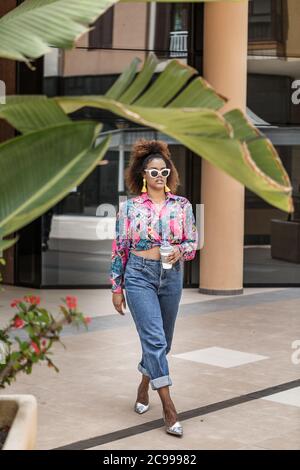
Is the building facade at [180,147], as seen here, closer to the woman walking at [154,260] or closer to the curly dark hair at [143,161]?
the curly dark hair at [143,161]

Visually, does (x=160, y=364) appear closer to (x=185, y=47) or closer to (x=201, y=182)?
(x=201, y=182)

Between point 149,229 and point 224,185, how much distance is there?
677cm

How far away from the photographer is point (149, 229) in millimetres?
6020

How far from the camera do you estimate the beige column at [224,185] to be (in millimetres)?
12555

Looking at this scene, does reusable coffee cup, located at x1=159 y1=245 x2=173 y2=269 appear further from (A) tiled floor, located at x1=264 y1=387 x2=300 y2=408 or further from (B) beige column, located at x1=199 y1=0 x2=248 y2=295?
(B) beige column, located at x1=199 y1=0 x2=248 y2=295

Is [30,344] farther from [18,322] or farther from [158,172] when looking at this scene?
[158,172]

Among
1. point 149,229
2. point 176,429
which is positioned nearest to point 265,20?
point 149,229

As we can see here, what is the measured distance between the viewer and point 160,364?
5.94m

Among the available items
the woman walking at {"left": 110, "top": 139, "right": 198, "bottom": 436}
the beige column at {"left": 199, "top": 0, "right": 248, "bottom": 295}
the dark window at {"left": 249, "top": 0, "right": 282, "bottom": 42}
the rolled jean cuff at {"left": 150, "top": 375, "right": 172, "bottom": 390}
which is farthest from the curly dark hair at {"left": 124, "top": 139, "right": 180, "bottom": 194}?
the dark window at {"left": 249, "top": 0, "right": 282, "bottom": 42}

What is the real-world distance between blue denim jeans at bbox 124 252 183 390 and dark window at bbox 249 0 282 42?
796 cm

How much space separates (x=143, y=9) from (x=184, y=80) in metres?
11.1

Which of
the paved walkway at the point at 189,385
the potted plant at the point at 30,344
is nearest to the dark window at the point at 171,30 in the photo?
the paved walkway at the point at 189,385

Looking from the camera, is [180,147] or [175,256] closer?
[175,256]
